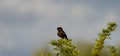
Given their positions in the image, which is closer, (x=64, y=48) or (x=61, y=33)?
(x=64, y=48)

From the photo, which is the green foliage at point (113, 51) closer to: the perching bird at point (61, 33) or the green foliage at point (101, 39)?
the green foliage at point (101, 39)

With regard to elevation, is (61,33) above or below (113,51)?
above

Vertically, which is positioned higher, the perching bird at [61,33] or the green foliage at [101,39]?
the perching bird at [61,33]

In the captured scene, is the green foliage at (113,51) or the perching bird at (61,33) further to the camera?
the perching bird at (61,33)

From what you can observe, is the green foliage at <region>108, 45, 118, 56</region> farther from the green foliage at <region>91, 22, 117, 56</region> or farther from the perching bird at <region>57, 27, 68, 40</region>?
the perching bird at <region>57, 27, 68, 40</region>

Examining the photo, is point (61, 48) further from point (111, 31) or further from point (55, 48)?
point (111, 31)

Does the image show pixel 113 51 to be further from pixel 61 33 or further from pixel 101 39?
pixel 61 33

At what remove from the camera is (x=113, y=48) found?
45.5ft

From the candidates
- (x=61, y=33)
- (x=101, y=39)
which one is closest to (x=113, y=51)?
(x=101, y=39)

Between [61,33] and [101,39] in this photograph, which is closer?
[101,39]

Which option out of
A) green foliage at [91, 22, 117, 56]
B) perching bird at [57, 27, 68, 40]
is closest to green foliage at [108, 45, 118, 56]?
green foliage at [91, 22, 117, 56]

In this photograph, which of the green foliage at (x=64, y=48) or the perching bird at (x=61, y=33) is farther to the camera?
the perching bird at (x=61, y=33)

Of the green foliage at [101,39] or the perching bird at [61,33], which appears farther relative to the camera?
the perching bird at [61,33]

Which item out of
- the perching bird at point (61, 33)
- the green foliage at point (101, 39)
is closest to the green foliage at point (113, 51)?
the green foliage at point (101, 39)
